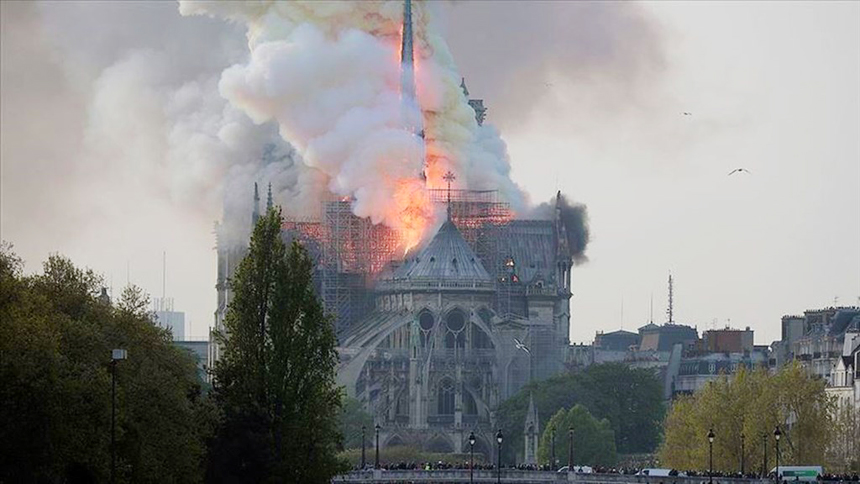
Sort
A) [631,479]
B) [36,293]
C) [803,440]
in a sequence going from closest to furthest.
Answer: [36,293], [631,479], [803,440]

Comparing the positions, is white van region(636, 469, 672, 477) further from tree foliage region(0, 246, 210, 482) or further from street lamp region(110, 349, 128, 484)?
street lamp region(110, 349, 128, 484)

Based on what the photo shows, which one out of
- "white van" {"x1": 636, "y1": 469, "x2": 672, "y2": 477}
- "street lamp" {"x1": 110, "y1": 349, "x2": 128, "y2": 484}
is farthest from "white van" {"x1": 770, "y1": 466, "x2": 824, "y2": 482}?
"street lamp" {"x1": 110, "y1": 349, "x2": 128, "y2": 484}

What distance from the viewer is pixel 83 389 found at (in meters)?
106

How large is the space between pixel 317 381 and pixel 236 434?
3393 millimetres

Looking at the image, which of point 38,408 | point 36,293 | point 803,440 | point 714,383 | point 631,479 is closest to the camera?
point 38,408

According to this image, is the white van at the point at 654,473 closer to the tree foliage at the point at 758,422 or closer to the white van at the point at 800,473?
the white van at the point at 800,473

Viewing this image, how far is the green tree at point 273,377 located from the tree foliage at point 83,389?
61.7 inches

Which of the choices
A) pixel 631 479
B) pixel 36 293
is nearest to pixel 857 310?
pixel 631 479

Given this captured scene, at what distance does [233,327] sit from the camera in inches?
4766

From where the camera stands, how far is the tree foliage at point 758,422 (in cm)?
17338

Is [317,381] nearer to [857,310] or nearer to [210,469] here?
A: [210,469]

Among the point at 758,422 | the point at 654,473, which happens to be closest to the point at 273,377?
the point at 654,473

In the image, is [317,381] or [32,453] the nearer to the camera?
[32,453]

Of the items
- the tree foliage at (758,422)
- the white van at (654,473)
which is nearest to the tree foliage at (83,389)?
the white van at (654,473)
